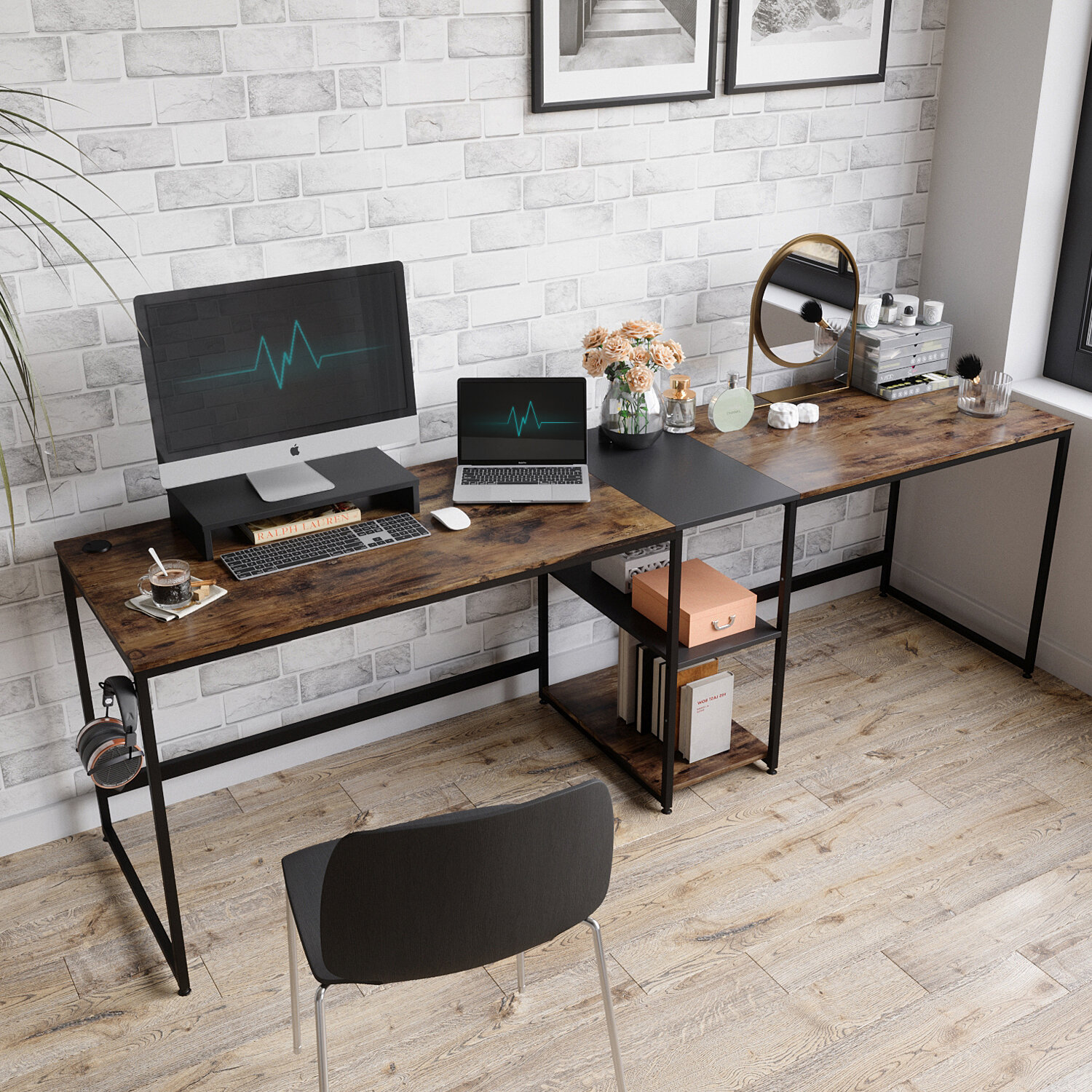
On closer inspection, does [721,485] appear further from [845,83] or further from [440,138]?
[845,83]

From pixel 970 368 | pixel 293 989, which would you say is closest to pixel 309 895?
pixel 293 989

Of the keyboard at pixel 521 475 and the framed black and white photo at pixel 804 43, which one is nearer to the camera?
the keyboard at pixel 521 475

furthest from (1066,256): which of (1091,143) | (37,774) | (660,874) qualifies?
(37,774)

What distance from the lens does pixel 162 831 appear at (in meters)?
2.12

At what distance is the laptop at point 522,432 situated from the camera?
2656mm

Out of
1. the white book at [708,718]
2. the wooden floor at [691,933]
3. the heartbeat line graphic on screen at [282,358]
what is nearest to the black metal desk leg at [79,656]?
the wooden floor at [691,933]

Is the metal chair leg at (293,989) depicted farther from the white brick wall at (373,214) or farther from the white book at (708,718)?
the white book at (708,718)

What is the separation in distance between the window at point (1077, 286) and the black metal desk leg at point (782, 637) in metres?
1.06

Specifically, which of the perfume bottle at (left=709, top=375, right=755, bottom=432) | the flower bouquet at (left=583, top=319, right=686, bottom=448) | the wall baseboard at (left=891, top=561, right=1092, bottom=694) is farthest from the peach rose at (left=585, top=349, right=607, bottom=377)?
the wall baseboard at (left=891, top=561, right=1092, bottom=694)

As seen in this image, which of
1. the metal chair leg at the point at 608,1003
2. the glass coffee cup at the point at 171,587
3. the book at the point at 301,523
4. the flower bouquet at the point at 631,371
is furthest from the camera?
the flower bouquet at the point at 631,371

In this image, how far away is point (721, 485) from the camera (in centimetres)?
268

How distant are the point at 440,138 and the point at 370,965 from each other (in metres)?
1.75

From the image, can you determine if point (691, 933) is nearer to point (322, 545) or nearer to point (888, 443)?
point (322, 545)

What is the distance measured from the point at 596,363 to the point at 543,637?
0.77 meters
